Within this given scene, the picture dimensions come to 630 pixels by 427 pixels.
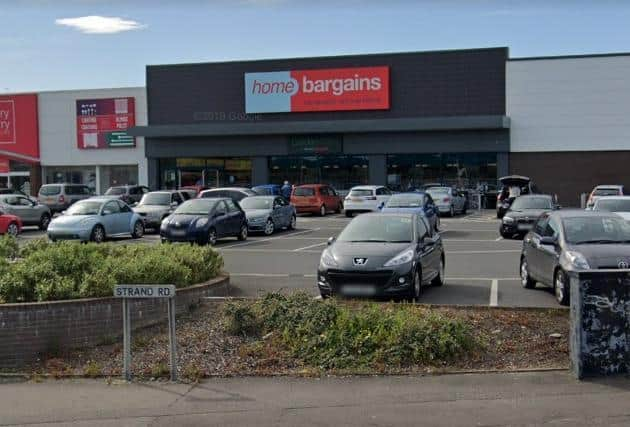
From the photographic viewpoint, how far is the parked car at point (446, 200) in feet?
119

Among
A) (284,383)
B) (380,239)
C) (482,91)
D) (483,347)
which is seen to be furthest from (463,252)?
(482,91)

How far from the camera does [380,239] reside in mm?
12633

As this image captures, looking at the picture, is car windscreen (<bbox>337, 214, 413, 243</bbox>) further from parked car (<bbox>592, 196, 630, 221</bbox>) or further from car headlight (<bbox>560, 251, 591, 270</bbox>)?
parked car (<bbox>592, 196, 630, 221</bbox>)

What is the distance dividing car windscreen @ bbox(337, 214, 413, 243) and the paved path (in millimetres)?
4735

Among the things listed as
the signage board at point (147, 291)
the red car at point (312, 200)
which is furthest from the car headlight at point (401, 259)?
the red car at point (312, 200)

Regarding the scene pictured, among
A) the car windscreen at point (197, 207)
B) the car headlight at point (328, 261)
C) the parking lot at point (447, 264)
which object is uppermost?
the car windscreen at point (197, 207)

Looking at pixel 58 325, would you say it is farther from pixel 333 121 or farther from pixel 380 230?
pixel 333 121

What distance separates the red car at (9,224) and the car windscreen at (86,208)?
4.16 meters

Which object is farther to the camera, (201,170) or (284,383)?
(201,170)

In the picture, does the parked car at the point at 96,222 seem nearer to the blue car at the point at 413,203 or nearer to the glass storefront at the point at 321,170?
the blue car at the point at 413,203

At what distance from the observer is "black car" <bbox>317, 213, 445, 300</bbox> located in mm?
11492

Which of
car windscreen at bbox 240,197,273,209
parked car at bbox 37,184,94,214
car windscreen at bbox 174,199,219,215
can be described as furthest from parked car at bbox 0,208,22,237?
parked car at bbox 37,184,94,214

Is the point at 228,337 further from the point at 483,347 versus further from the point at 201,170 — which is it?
the point at 201,170

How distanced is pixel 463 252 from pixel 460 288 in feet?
23.0
